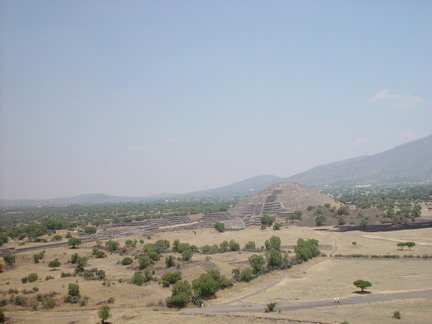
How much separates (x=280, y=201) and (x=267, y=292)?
89846mm

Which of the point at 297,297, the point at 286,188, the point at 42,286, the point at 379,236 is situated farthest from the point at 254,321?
the point at 286,188

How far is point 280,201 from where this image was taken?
123312mm

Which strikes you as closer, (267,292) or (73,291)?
(73,291)

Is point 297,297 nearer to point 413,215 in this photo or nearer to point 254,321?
point 254,321

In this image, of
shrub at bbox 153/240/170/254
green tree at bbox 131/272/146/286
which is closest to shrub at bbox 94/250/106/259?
shrub at bbox 153/240/170/254

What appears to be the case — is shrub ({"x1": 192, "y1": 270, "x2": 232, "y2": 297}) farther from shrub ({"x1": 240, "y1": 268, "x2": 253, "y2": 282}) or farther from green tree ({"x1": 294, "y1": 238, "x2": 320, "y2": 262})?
green tree ({"x1": 294, "y1": 238, "x2": 320, "y2": 262})

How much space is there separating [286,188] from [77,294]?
363 feet

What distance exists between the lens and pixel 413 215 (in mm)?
84375

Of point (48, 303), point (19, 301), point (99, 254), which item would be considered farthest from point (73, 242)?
point (48, 303)

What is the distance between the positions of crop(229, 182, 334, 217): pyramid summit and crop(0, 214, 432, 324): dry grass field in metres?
57.6

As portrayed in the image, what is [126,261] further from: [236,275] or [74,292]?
[236,275]

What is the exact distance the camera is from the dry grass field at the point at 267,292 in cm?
2692

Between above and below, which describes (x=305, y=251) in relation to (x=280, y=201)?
below

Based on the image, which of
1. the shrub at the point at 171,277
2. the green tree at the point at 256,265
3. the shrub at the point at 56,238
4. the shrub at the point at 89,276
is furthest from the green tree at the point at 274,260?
the shrub at the point at 56,238
